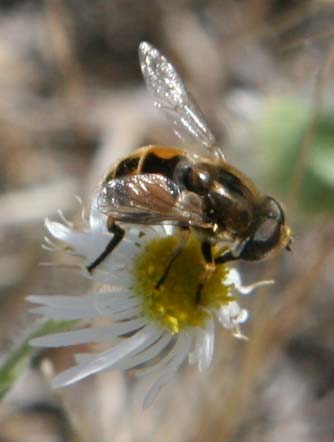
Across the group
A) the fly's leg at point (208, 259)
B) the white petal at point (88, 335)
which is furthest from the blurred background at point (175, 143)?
the fly's leg at point (208, 259)

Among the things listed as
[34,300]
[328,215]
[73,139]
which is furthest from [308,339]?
[34,300]

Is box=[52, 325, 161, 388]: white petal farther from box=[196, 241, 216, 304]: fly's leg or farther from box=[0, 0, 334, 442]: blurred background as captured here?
box=[0, 0, 334, 442]: blurred background

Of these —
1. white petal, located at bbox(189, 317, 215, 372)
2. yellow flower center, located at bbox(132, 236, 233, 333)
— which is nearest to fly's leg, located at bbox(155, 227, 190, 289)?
yellow flower center, located at bbox(132, 236, 233, 333)

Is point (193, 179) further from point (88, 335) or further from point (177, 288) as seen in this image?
point (88, 335)

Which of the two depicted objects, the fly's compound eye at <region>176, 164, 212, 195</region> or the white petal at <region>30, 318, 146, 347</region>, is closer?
the white petal at <region>30, 318, 146, 347</region>

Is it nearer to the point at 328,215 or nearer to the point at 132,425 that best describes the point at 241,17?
the point at 328,215

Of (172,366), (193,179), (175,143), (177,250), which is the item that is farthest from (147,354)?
(175,143)

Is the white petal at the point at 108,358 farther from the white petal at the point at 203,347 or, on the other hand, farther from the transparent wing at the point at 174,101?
the transparent wing at the point at 174,101
